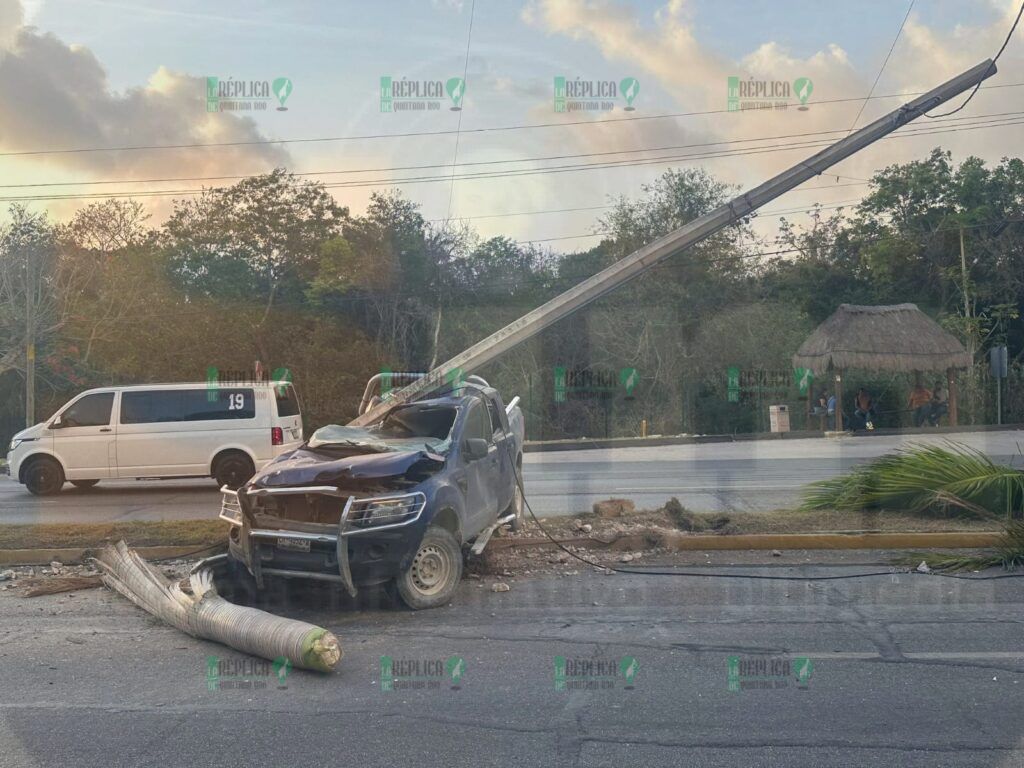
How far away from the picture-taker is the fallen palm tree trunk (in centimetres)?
589

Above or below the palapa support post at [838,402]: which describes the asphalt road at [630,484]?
below

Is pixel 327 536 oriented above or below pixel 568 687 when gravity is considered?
above

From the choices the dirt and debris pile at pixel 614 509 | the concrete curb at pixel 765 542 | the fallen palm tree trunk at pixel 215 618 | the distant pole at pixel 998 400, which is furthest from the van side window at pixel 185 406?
the distant pole at pixel 998 400

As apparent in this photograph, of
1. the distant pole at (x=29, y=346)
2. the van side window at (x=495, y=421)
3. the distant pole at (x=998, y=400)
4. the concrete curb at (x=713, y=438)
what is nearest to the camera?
the van side window at (x=495, y=421)

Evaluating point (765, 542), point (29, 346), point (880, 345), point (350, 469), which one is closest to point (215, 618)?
point (350, 469)

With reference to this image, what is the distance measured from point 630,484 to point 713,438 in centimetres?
1306

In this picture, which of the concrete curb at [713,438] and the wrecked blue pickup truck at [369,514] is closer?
the wrecked blue pickup truck at [369,514]

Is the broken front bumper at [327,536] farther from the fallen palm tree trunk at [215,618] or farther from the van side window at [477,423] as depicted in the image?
the van side window at [477,423]

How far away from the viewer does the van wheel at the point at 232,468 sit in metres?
15.8

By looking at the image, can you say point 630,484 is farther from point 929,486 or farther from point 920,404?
point 920,404

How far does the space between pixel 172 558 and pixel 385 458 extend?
3255 mm

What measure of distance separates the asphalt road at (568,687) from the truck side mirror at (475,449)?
4.03ft

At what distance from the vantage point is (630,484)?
16.1m

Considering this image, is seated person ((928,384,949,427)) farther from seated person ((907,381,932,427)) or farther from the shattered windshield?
the shattered windshield
